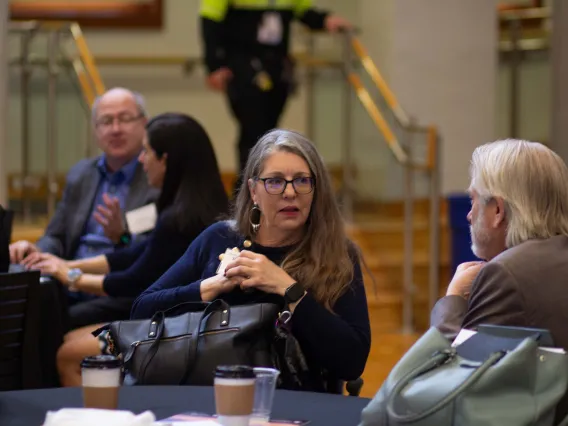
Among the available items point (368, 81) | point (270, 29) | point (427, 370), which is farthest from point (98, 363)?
point (368, 81)

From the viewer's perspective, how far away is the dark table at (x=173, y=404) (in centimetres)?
250

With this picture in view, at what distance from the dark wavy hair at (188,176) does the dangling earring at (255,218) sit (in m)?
0.77

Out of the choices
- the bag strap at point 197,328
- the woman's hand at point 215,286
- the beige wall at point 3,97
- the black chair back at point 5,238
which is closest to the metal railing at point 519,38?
the beige wall at point 3,97

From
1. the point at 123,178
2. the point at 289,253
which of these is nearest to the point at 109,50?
the point at 123,178

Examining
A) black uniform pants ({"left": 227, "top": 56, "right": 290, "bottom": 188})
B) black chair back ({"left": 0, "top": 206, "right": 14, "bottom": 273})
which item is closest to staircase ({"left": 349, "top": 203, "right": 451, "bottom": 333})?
black uniform pants ({"left": 227, "top": 56, "right": 290, "bottom": 188})

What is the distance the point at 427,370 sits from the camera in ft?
7.45

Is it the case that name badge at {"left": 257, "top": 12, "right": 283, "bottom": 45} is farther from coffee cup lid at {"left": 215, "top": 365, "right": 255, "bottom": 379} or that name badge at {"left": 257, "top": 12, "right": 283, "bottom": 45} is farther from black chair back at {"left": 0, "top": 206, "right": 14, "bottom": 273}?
coffee cup lid at {"left": 215, "top": 365, "right": 255, "bottom": 379}

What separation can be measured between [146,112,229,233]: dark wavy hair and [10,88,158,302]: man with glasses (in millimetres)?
601

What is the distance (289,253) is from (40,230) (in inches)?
170

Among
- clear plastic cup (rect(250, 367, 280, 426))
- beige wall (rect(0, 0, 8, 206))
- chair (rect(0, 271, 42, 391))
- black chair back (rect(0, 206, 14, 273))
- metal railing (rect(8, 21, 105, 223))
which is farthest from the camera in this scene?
metal railing (rect(8, 21, 105, 223))

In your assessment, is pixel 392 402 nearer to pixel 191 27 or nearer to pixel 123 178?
pixel 123 178

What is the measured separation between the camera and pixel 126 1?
33.8ft

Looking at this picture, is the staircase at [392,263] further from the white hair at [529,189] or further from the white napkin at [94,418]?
the white napkin at [94,418]

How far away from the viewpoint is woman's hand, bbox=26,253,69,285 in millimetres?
4871
